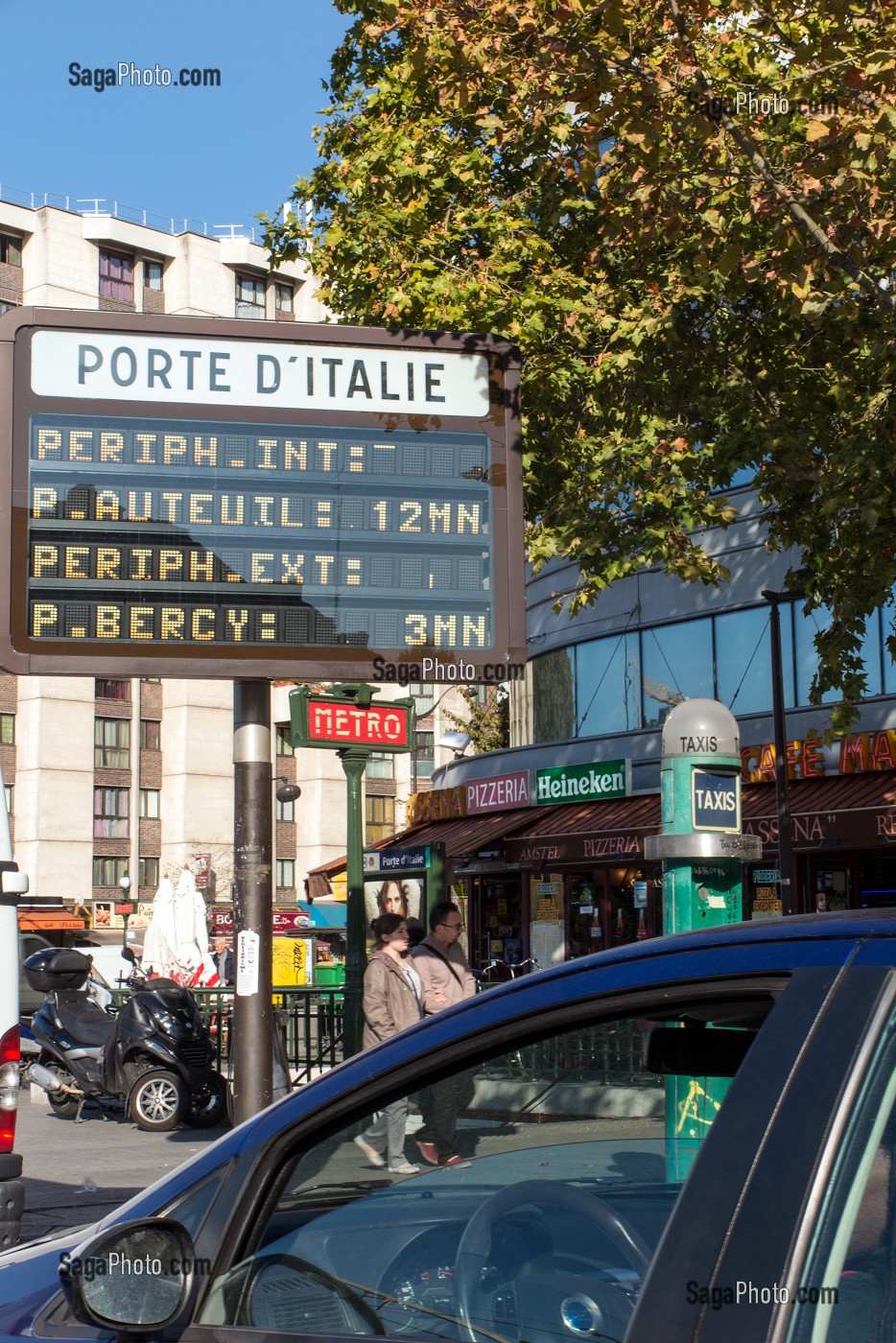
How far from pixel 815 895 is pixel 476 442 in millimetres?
17811

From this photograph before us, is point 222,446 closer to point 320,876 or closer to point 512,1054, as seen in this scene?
point 512,1054

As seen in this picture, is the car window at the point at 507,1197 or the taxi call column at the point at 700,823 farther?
the taxi call column at the point at 700,823

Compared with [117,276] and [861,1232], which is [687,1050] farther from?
[117,276]

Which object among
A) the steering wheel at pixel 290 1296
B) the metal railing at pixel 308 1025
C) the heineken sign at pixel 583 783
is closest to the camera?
the steering wheel at pixel 290 1296

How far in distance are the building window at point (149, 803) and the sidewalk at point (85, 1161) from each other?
50.7m

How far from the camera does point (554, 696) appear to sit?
30.8 metres

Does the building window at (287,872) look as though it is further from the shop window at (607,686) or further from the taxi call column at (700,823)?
the taxi call column at (700,823)

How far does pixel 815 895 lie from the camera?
24.7 meters

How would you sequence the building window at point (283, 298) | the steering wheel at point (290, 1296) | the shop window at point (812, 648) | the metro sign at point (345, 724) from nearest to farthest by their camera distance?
the steering wheel at point (290, 1296), the metro sign at point (345, 724), the shop window at point (812, 648), the building window at point (283, 298)

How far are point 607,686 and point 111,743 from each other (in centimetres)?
4005

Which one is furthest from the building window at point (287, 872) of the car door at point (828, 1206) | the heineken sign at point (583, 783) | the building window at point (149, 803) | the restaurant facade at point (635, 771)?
the car door at point (828, 1206)

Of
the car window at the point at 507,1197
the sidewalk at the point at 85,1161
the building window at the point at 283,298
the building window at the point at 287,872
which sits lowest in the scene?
the sidewalk at the point at 85,1161

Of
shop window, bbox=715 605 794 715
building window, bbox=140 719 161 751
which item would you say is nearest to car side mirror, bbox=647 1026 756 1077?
shop window, bbox=715 605 794 715

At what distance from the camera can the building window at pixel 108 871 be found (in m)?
64.2
